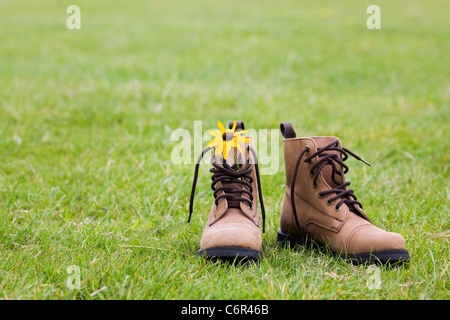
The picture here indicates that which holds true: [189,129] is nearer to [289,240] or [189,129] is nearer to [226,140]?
[226,140]

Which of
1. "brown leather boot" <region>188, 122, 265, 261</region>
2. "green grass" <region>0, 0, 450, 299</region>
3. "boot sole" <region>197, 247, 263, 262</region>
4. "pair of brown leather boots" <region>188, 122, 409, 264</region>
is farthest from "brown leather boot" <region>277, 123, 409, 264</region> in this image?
"boot sole" <region>197, 247, 263, 262</region>

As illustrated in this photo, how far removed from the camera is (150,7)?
16.0 m

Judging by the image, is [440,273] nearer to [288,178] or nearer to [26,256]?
[288,178]

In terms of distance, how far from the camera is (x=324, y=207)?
278cm

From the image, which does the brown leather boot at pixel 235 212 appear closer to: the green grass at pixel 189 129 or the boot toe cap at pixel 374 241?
the green grass at pixel 189 129

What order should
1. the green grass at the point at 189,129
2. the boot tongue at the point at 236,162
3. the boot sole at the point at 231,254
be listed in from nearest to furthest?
the green grass at the point at 189,129 < the boot sole at the point at 231,254 < the boot tongue at the point at 236,162

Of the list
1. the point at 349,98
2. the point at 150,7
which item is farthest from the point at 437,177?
the point at 150,7

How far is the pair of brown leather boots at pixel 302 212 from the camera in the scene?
256 centimetres

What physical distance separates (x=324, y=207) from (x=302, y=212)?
0.16 metres

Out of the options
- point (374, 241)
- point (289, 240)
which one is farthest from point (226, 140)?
point (374, 241)

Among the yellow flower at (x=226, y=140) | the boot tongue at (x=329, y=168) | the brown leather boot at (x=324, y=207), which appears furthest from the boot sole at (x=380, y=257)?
the yellow flower at (x=226, y=140)

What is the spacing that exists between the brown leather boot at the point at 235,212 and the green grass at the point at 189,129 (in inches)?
4.1

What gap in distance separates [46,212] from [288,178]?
1.74 m

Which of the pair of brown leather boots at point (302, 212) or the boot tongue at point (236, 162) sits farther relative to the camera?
A: the boot tongue at point (236, 162)
